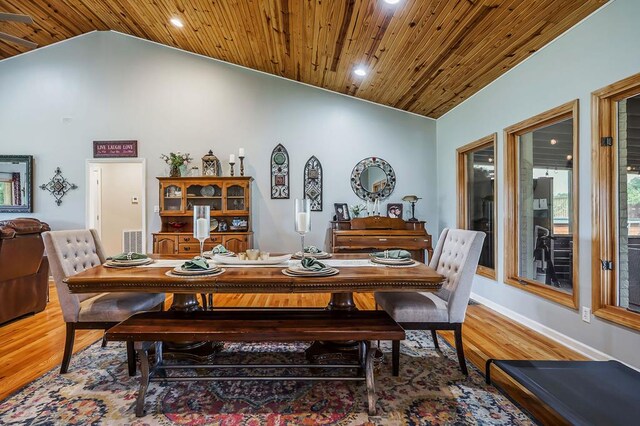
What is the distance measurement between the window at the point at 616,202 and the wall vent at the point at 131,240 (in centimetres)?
669

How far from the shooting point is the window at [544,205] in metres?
2.78

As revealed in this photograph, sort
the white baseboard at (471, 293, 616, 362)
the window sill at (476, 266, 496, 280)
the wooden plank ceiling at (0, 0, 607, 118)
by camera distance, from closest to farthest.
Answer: the white baseboard at (471, 293, 616, 362) → the wooden plank ceiling at (0, 0, 607, 118) → the window sill at (476, 266, 496, 280)

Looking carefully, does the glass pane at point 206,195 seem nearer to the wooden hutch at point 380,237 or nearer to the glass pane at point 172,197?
the glass pane at point 172,197

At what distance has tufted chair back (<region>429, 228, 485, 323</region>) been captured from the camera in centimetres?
207

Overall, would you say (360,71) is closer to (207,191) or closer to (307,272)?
(207,191)

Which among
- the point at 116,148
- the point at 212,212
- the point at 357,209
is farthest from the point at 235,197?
the point at 116,148

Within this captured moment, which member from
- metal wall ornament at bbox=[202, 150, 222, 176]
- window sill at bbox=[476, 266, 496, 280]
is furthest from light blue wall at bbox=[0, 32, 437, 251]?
window sill at bbox=[476, 266, 496, 280]

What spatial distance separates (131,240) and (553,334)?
6610mm

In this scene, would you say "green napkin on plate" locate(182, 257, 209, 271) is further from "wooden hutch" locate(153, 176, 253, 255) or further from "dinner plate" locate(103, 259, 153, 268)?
"wooden hutch" locate(153, 176, 253, 255)

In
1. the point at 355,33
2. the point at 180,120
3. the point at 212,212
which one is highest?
the point at 355,33

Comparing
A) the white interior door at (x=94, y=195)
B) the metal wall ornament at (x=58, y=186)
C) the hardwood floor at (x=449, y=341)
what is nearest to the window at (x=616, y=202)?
the hardwood floor at (x=449, y=341)

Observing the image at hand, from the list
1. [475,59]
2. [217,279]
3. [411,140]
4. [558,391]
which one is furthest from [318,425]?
[411,140]

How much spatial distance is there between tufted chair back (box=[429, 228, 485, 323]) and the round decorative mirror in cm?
274

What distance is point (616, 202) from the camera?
2.35m
